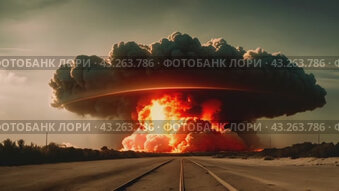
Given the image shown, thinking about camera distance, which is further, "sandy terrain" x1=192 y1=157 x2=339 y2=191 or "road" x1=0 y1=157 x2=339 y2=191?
"sandy terrain" x1=192 y1=157 x2=339 y2=191

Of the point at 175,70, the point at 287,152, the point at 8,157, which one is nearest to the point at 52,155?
the point at 8,157

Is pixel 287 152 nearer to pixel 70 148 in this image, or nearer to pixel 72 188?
pixel 70 148

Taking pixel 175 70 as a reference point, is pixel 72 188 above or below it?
below

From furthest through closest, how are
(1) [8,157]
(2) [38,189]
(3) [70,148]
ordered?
(3) [70,148]
(1) [8,157]
(2) [38,189]

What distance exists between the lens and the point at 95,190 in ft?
64.5

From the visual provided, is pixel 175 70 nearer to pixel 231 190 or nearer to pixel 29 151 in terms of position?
pixel 29 151

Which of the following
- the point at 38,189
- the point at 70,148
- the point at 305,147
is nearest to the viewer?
the point at 38,189

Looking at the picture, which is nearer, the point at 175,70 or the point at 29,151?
the point at 29,151

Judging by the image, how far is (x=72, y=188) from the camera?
20406 mm

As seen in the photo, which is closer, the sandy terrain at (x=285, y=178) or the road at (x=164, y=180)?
the road at (x=164, y=180)

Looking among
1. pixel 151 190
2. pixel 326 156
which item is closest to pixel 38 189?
pixel 151 190

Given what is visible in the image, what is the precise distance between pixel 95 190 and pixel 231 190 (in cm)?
648

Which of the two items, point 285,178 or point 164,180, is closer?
point 164,180

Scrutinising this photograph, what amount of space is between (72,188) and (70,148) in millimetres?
59324
